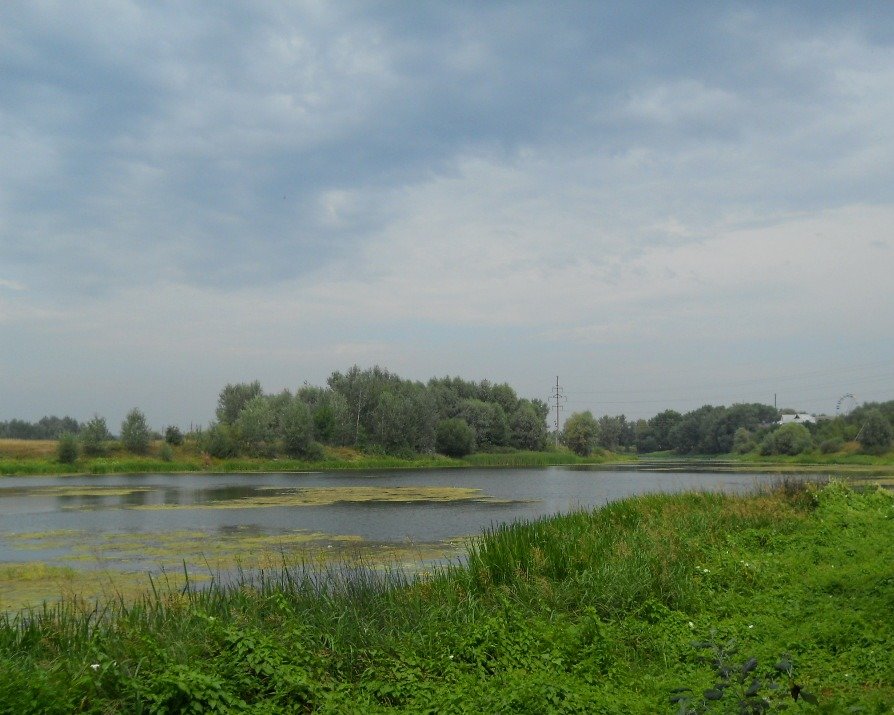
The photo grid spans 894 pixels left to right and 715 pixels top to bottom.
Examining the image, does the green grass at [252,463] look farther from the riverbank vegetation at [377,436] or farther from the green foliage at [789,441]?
the green foliage at [789,441]

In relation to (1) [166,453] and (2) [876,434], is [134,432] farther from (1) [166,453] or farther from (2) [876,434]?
(2) [876,434]

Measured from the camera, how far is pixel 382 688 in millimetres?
6145

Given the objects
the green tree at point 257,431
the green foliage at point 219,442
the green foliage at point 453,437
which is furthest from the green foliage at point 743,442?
the green foliage at point 219,442

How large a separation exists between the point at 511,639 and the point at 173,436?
206 feet

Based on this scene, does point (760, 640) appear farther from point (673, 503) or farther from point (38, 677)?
point (673, 503)

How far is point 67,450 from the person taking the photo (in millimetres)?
57156

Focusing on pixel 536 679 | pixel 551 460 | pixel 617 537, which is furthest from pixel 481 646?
pixel 551 460

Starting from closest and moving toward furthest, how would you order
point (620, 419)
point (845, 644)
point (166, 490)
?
point (845, 644) < point (166, 490) < point (620, 419)

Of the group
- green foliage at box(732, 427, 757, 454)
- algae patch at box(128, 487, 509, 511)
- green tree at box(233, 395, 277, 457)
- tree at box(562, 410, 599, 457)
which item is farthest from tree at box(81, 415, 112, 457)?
green foliage at box(732, 427, 757, 454)

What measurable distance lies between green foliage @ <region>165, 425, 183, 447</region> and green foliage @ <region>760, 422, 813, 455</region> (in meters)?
57.7

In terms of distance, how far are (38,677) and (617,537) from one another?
8.66 m

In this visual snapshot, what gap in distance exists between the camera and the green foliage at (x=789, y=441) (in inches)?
2943

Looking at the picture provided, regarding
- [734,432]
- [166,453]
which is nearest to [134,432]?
[166,453]

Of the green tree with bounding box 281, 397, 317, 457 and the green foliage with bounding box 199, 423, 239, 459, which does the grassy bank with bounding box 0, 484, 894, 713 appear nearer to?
the green foliage with bounding box 199, 423, 239, 459
